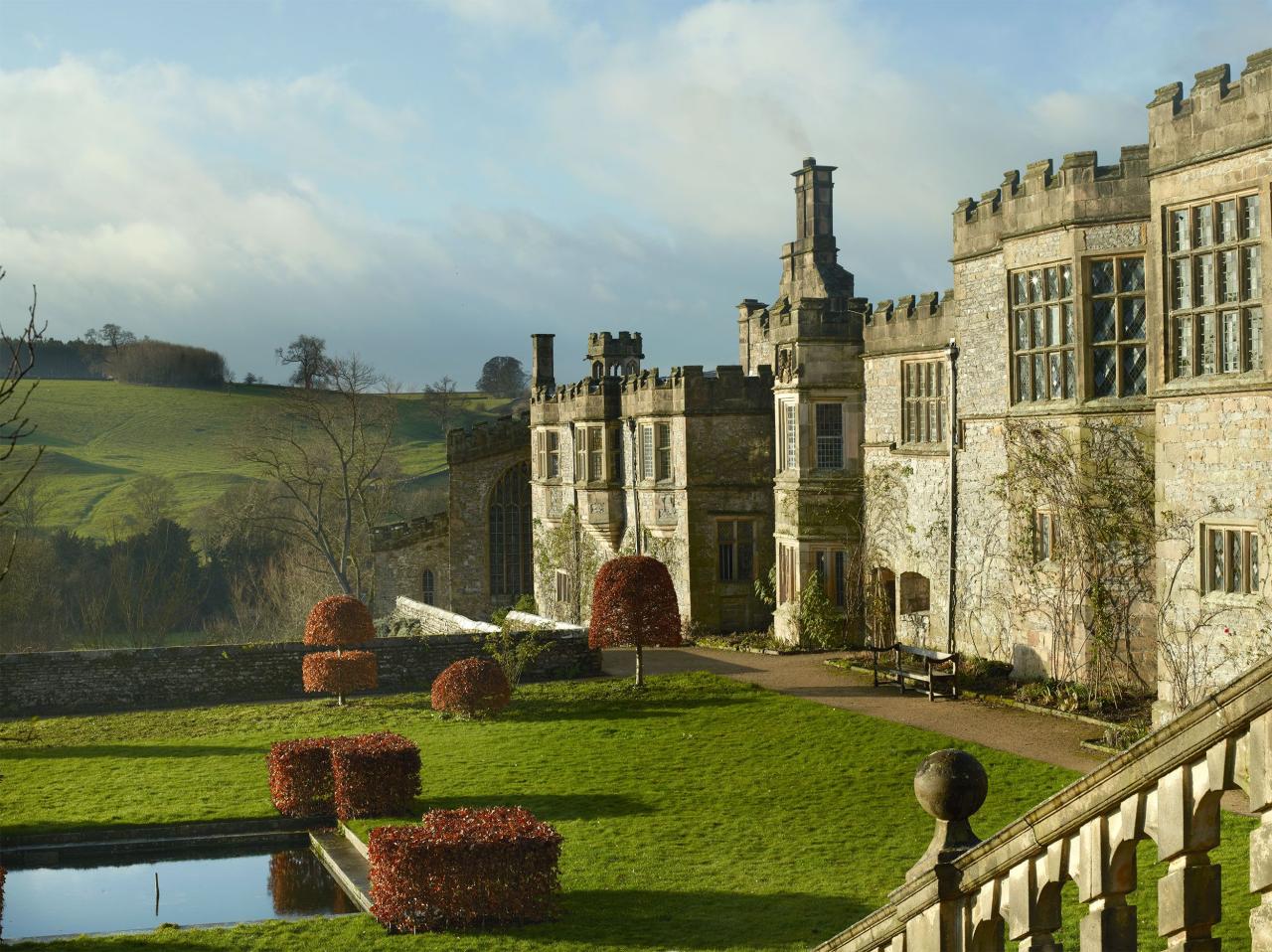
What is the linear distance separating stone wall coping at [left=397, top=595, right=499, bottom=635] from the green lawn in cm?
476

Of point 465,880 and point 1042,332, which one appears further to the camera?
point 1042,332

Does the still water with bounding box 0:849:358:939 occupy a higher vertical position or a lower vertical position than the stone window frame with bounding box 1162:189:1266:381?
lower

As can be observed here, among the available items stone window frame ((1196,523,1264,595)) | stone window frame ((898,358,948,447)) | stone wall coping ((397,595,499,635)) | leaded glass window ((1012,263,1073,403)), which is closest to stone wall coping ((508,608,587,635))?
stone wall coping ((397,595,499,635))

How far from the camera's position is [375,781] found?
16.2 metres

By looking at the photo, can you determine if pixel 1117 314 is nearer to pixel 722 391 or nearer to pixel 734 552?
pixel 722 391

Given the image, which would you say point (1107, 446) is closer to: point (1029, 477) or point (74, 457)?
point (1029, 477)

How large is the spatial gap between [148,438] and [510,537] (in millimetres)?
47383

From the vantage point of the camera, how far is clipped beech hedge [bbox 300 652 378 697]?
959 inches

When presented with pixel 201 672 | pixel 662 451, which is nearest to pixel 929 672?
pixel 662 451

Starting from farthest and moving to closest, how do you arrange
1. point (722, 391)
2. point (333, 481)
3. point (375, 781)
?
1. point (333, 481)
2. point (722, 391)
3. point (375, 781)

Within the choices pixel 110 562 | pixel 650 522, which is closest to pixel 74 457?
pixel 110 562

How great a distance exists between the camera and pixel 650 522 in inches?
1315

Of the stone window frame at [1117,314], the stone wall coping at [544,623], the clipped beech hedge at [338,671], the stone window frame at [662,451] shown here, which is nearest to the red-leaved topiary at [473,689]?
the clipped beech hedge at [338,671]

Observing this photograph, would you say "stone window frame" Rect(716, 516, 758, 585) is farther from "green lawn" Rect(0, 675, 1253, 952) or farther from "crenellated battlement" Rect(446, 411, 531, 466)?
"crenellated battlement" Rect(446, 411, 531, 466)
